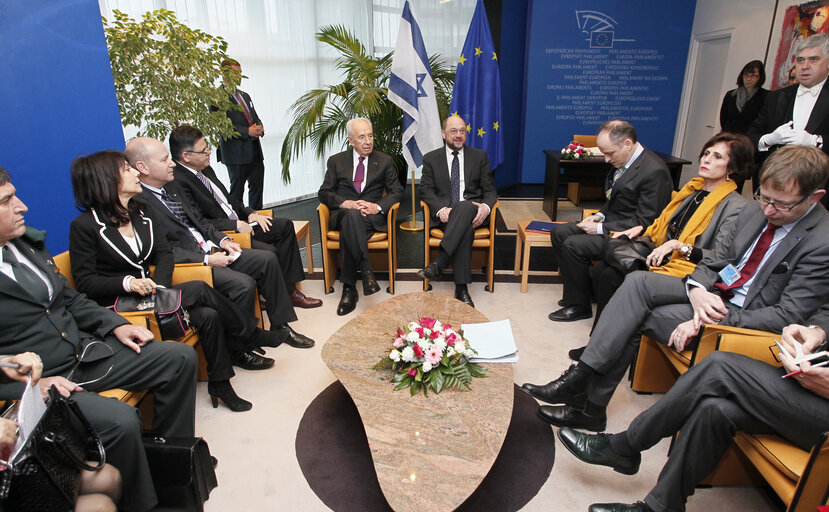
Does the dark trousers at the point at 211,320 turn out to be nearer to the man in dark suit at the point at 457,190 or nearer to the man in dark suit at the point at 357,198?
the man in dark suit at the point at 357,198

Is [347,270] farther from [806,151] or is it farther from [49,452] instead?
[806,151]

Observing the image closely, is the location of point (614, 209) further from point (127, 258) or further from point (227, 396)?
point (127, 258)

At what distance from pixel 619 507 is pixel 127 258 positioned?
260 cm

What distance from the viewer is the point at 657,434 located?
6.24 feet

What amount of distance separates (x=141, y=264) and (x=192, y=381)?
2.60ft

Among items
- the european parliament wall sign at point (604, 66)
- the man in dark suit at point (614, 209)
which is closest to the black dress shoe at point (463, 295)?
the man in dark suit at point (614, 209)

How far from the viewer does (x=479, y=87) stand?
577cm

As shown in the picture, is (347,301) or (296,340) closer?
(296,340)

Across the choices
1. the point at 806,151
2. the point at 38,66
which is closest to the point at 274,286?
the point at 38,66

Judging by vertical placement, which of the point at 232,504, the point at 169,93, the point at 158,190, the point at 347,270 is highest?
the point at 169,93

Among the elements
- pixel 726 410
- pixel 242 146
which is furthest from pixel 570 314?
pixel 242 146

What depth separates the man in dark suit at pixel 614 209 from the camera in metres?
3.38

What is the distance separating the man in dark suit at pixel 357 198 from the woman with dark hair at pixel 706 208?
179 cm

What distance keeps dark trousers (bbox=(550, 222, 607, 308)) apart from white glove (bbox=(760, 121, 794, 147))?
69.3 inches
